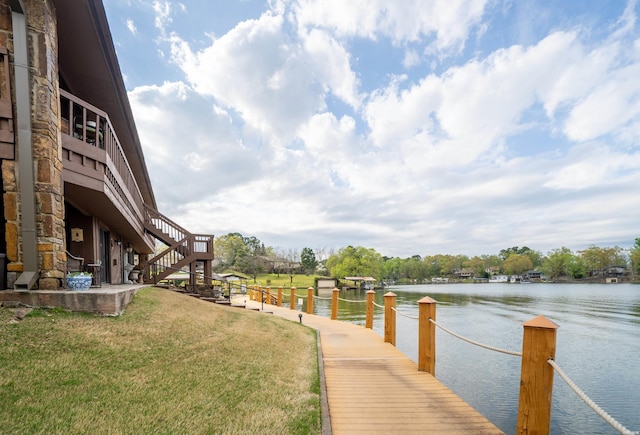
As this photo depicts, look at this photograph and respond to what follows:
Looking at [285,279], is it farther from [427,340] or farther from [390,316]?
[427,340]

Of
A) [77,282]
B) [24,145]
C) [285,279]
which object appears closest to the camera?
[24,145]

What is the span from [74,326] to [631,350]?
54.5 ft

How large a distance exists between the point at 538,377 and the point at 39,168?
7035mm

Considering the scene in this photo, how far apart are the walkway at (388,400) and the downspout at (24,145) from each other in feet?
16.2

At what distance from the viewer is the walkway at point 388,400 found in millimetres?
3428

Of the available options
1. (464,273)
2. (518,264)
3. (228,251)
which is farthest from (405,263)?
(228,251)

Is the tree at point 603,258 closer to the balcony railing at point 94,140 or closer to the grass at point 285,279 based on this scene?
the grass at point 285,279

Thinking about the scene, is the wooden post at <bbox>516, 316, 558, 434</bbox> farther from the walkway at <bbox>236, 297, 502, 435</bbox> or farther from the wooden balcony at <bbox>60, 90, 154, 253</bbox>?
the wooden balcony at <bbox>60, 90, 154, 253</bbox>

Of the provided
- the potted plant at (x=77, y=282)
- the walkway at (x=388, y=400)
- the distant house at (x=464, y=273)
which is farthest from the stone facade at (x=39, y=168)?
the distant house at (x=464, y=273)

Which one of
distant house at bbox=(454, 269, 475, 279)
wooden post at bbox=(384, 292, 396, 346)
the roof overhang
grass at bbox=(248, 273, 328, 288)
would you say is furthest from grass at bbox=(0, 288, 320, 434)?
distant house at bbox=(454, 269, 475, 279)

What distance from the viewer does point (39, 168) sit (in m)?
5.09

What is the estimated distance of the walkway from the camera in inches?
135

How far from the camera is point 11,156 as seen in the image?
499 centimetres

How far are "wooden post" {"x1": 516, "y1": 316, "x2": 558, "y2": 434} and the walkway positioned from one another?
56cm
